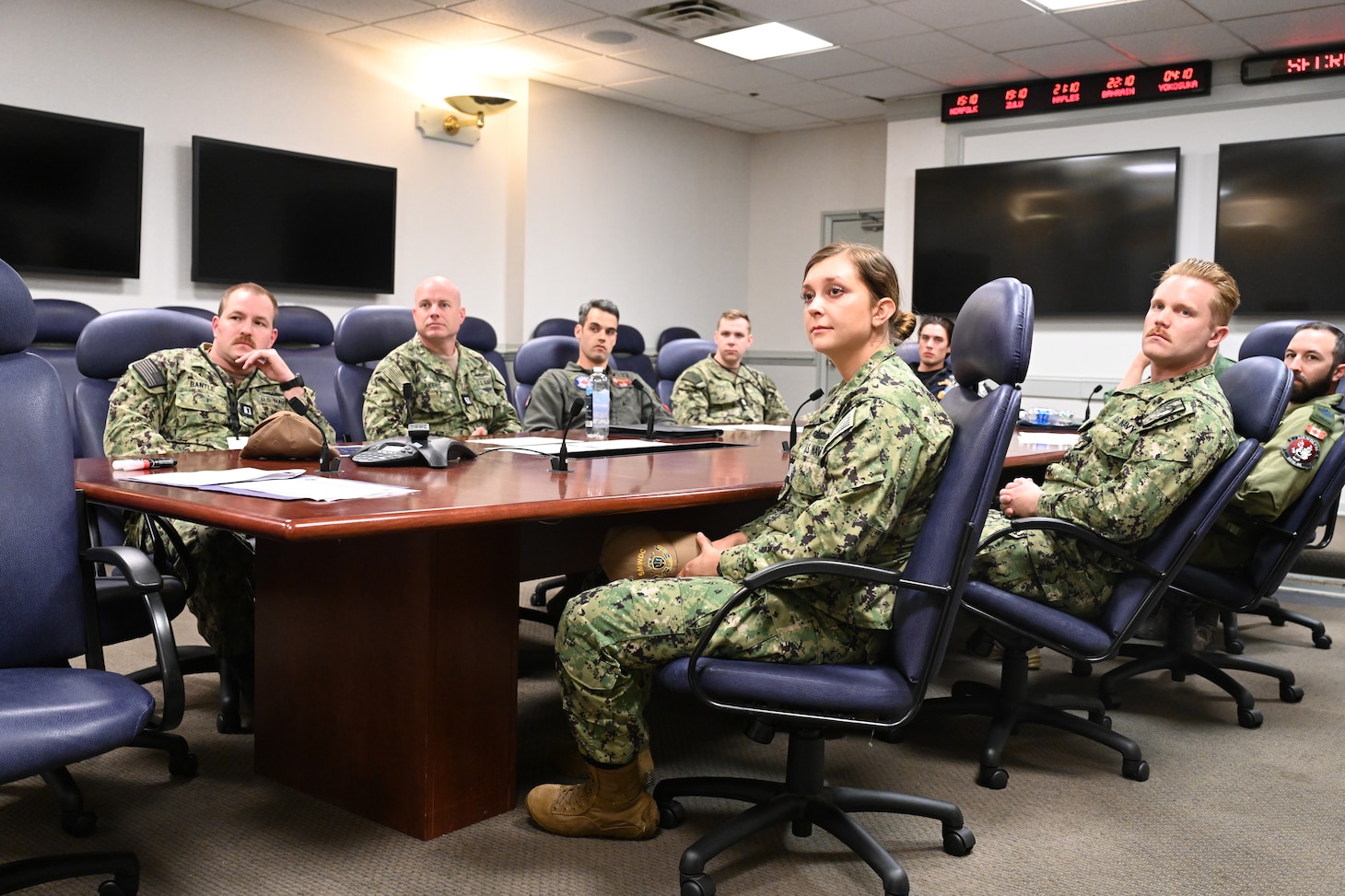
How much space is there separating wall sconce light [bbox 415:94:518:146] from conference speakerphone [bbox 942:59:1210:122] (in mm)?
3112

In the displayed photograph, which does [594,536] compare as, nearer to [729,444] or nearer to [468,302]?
[729,444]

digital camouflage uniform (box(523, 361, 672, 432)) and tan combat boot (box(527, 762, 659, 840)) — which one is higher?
digital camouflage uniform (box(523, 361, 672, 432))

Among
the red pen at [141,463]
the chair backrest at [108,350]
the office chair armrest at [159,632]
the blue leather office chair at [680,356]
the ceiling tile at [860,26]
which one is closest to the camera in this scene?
the office chair armrest at [159,632]

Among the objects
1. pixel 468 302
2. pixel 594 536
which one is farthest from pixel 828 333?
pixel 468 302

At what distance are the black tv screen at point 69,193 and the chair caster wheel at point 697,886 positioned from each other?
5002mm

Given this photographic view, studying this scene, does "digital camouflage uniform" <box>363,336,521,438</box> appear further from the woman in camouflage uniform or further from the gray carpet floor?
the woman in camouflage uniform

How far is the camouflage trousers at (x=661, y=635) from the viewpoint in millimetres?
1889

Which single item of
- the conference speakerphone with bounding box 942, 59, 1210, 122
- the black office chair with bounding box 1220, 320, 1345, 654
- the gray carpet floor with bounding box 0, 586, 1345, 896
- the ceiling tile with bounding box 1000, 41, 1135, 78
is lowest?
the gray carpet floor with bounding box 0, 586, 1345, 896

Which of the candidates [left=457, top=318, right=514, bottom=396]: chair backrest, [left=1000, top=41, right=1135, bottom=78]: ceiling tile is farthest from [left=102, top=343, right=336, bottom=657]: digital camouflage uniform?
A: [left=1000, top=41, right=1135, bottom=78]: ceiling tile

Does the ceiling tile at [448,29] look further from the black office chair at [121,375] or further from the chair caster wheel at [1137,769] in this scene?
the chair caster wheel at [1137,769]

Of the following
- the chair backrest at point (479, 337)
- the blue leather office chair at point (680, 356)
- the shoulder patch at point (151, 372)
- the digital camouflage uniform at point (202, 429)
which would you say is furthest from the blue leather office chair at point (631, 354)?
the shoulder patch at point (151, 372)

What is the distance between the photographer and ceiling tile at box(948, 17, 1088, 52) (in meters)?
6.11

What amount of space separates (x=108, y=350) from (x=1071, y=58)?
5.80m

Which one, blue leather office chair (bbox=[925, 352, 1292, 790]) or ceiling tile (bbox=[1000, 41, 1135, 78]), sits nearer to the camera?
blue leather office chair (bbox=[925, 352, 1292, 790])
